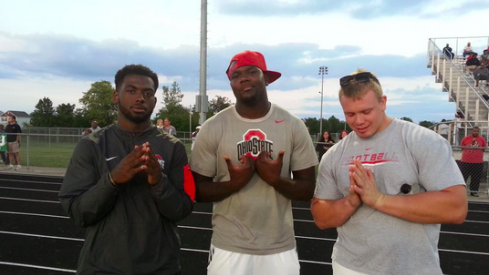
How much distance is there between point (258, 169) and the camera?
229 cm

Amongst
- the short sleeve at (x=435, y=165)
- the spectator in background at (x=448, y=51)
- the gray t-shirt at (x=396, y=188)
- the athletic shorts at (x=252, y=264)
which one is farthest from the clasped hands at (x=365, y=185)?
the spectator in background at (x=448, y=51)

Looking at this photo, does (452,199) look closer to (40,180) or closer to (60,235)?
(60,235)

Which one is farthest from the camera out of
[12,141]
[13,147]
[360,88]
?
[13,147]

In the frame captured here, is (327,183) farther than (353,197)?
Yes

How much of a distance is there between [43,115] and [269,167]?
67.9m

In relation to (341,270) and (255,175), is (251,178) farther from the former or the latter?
(341,270)

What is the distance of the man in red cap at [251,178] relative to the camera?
2391mm

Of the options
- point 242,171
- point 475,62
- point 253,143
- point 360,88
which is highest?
point 475,62

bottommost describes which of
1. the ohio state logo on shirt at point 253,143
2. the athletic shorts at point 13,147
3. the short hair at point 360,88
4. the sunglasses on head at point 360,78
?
the athletic shorts at point 13,147

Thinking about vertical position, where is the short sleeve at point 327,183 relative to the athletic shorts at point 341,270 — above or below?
above

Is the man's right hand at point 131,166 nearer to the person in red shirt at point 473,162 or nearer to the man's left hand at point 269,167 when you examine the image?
the man's left hand at point 269,167

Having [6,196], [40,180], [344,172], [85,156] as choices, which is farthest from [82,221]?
[40,180]

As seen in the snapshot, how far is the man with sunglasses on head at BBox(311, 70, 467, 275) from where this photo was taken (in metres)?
1.81

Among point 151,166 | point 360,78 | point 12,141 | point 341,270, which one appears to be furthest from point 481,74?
point 151,166
